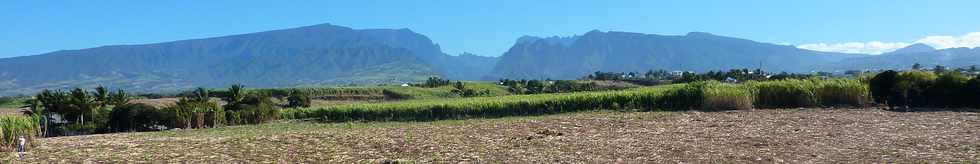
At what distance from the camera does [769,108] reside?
33344 mm

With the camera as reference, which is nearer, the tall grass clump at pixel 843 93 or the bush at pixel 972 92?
the bush at pixel 972 92

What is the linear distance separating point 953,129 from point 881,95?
14527 millimetres

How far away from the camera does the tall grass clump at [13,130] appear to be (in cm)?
1988

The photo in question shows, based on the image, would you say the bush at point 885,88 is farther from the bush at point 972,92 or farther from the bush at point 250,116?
the bush at point 250,116

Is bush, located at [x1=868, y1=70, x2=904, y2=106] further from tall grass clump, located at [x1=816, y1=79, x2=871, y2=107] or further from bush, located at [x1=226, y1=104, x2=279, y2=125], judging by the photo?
bush, located at [x1=226, y1=104, x2=279, y2=125]

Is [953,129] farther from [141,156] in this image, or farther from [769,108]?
[141,156]

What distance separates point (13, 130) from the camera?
65.7ft

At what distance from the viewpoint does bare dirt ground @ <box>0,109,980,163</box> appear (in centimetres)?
1568

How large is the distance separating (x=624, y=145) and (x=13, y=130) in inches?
594

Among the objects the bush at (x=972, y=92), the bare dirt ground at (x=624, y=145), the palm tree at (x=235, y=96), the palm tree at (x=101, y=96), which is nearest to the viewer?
the bare dirt ground at (x=624, y=145)

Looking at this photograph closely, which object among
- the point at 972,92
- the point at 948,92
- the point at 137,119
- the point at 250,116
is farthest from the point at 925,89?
the point at 137,119

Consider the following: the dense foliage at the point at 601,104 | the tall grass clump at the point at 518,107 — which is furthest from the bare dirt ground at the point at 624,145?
the tall grass clump at the point at 518,107

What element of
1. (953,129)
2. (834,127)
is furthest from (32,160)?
(953,129)

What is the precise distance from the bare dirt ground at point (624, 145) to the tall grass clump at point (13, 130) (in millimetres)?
563
